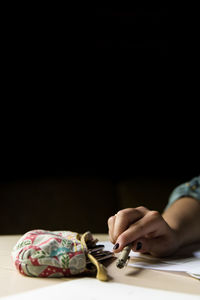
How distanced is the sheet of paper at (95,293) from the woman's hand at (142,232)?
0.14 m

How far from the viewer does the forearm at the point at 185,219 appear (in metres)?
0.90

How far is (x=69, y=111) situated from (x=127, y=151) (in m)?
0.41

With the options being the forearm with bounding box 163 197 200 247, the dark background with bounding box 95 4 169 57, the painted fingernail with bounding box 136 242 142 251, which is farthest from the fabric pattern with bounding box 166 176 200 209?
the dark background with bounding box 95 4 169 57

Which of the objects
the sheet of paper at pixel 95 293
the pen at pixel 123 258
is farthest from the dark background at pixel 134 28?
the sheet of paper at pixel 95 293

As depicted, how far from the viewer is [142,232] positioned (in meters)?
0.69

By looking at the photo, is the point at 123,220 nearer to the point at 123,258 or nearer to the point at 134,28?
the point at 123,258

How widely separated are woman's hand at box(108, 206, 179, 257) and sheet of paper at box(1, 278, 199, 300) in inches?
5.4

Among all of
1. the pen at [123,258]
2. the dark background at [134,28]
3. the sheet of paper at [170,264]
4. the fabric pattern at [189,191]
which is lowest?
the sheet of paper at [170,264]

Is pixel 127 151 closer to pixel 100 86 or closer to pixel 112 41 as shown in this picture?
pixel 100 86

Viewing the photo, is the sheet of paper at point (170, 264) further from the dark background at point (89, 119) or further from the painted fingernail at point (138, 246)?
the dark background at point (89, 119)

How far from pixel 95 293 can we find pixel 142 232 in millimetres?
232

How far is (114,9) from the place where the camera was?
1.95 m

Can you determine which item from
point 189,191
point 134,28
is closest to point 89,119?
point 134,28

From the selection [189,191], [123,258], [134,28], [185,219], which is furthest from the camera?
[134,28]
